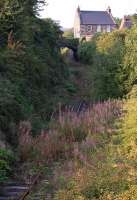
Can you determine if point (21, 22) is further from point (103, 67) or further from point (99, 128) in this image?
point (99, 128)

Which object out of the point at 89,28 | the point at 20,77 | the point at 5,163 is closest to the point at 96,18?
the point at 89,28

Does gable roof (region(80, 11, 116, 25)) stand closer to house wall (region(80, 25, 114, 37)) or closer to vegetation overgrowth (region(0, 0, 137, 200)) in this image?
house wall (region(80, 25, 114, 37))

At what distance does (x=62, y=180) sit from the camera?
1279 centimetres

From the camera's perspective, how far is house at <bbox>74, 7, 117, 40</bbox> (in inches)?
4348

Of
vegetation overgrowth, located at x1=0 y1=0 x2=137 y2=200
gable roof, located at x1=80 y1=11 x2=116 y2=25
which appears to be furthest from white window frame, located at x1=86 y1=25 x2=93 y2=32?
vegetation overgrowth, located at x1=0 y1=0 x2=137 y2=200

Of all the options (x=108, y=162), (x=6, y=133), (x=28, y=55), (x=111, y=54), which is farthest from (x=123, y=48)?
(x=108, y=162)

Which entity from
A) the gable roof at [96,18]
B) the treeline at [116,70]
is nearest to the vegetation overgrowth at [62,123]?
the treeline at [116,70]

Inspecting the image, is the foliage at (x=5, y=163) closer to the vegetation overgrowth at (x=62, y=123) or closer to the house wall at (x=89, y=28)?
the vegetation overgrowth at (x=62, y=123)

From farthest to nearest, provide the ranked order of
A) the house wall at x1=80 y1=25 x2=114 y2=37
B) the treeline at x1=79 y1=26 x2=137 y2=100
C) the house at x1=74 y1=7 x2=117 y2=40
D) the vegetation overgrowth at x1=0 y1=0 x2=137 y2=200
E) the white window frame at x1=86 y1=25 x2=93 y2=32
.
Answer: the white window frame at x1=86 y1=25 x2=93 y2=32, the house wall at x1=80 y1=25 x2=114 y2=37, the house at x1=74 y1=7 x2=117 y2=40, the treeline at x1=79 y1=26 x2=137 y2=100, the vegetation overgrowth at x1=0 y1=0 x2=137 y2=200

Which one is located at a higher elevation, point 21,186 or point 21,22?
point 21,22

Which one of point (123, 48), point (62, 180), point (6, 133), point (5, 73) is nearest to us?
point (62, 180)

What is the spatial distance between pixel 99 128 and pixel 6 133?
3.67 m

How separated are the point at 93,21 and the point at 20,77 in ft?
278

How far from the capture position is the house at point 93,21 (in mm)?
110438
